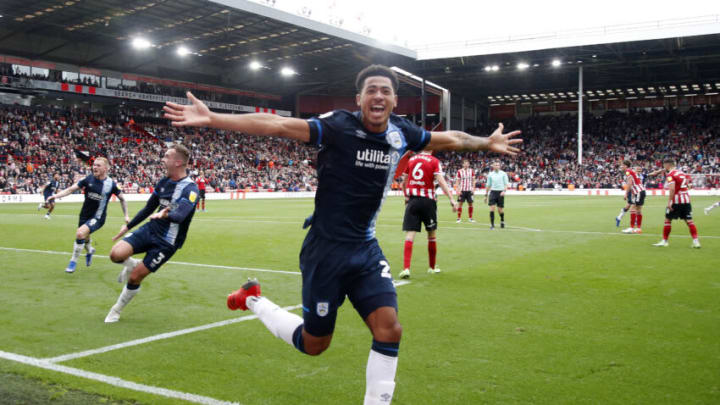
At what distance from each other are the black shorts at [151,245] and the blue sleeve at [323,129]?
3.57m

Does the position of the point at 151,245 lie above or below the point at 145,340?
above

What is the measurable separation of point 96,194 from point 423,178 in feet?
18.8

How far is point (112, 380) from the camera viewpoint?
4383mm

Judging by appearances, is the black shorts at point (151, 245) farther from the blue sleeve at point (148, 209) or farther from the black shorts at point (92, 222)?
the black shorts at point (92, 222)

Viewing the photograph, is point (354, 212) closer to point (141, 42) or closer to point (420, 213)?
point (420, 213)

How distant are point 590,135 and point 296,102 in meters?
34.0

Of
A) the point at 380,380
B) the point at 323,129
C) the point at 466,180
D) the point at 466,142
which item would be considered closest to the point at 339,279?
the point at 380,380

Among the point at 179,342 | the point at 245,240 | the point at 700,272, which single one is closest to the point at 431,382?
the point at 179,342

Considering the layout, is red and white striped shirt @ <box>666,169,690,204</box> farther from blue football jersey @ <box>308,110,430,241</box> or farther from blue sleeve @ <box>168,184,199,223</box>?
blue football jersey @ <box>308,110,430,241</box>

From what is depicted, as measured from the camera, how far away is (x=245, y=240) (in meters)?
14.5

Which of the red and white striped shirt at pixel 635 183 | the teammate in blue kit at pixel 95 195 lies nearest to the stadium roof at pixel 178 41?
the red and white striped shirt at pixel 635 183

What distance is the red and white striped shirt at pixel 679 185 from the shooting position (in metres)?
12.5

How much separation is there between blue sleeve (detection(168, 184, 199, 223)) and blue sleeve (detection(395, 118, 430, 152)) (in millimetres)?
3383

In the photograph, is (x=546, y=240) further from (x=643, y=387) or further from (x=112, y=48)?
(x=112, y=48)
